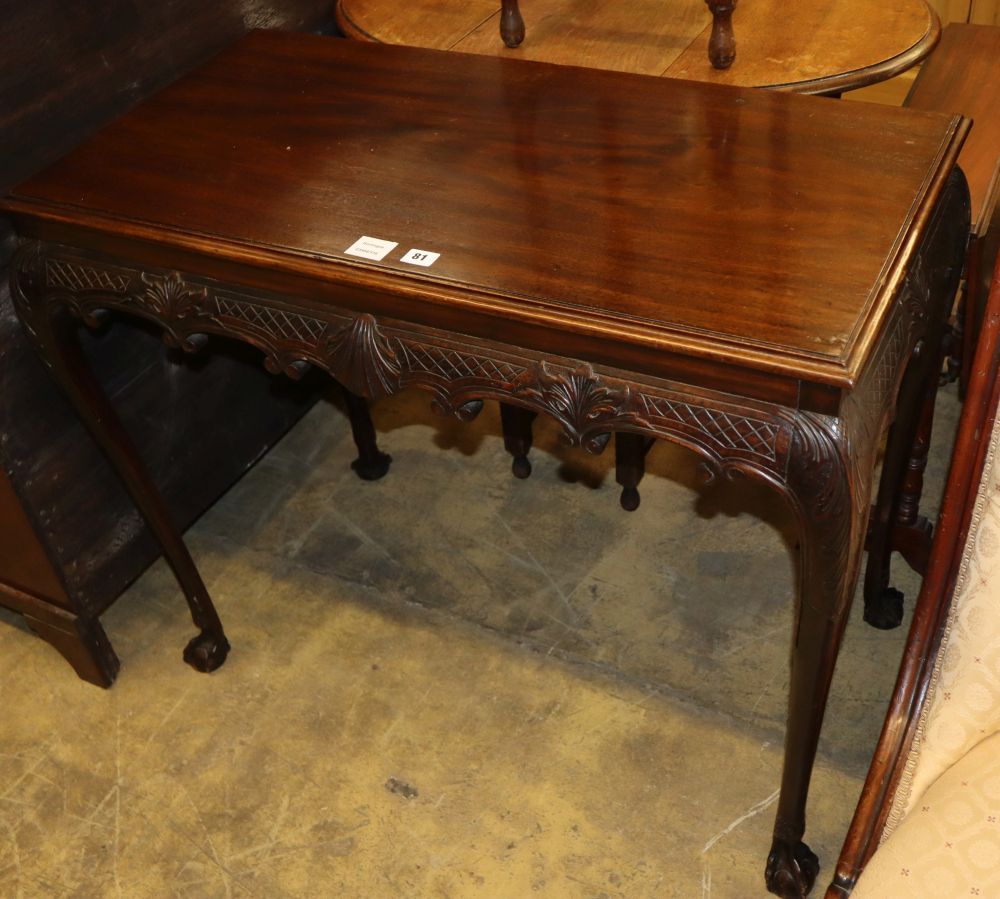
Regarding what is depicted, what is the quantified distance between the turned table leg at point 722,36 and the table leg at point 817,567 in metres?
0.89

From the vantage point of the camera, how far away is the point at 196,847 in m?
1.87

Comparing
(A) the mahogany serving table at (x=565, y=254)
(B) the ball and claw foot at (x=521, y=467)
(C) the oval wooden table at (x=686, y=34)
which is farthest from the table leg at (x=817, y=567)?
(B) the ball and claw foot at (x=521, y=467)

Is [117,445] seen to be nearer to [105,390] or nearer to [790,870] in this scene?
[105,390]

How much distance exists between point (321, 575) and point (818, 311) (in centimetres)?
132

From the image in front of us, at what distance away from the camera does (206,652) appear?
212 cm

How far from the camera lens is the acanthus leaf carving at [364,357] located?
4.60 ft

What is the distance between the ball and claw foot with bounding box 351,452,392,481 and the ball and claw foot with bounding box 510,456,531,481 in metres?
0.28

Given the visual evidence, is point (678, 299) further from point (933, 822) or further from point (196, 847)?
point (196, 847)

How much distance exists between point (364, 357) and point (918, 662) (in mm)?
730

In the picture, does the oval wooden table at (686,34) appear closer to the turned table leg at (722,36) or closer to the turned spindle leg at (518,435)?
the turned table leg at (722,36)

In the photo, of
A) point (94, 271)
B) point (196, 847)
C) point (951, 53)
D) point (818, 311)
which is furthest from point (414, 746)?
point (951, 53)

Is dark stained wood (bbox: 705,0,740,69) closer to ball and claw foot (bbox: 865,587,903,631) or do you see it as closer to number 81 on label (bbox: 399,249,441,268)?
number 81 on label (bbox: 399,249,441,268)

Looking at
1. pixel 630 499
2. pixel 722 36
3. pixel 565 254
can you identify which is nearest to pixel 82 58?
pixel 565 254

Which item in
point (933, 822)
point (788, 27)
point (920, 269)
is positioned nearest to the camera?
point (933, 822)
